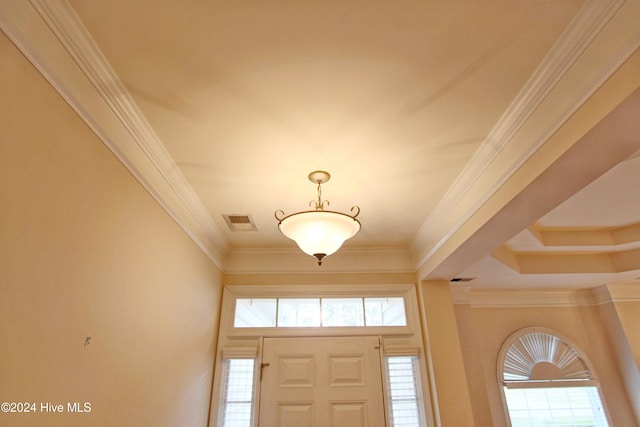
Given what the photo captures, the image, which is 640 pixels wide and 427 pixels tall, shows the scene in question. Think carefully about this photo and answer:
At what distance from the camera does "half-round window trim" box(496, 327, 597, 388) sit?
4367 millimetres

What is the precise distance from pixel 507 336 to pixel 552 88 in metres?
3.95

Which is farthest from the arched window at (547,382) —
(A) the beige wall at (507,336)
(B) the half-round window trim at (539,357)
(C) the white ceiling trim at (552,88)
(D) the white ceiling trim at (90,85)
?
(D) the white ceiling trim at (90,85)

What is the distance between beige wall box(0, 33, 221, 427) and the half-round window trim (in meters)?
4.00

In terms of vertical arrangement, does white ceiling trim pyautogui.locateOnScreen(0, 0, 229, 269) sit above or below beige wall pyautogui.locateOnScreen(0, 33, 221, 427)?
above

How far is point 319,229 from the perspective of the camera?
6.70 ft

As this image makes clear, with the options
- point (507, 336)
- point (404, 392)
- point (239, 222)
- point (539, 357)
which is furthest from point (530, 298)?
point (239, 222)

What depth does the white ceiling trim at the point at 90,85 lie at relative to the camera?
3.91 ft

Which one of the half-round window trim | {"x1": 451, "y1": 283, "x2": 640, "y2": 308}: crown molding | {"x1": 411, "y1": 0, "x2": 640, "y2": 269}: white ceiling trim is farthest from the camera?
{"x1": 451, "y1": 283, "x2": 640, "y2": 308}: crown molding

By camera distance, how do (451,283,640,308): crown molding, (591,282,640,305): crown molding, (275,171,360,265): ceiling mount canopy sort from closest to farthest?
(275,171,360,265): ceiling mount canopy → (591,282,640,305): crown molding → (451,283,640,308): crown molding

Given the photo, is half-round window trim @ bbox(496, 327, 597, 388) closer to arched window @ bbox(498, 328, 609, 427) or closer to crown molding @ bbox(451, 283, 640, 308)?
arched window @ bbox(498, 328, 609, 427)

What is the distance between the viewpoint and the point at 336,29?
141cm

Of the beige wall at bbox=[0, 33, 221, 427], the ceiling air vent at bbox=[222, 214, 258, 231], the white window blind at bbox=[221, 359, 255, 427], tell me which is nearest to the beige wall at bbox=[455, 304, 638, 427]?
the white window blind at bbox=[221, 359, 255, 427]

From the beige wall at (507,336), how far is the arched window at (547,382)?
106 millimetres

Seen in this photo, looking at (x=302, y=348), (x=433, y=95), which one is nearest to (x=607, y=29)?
(x=433, y=95)
